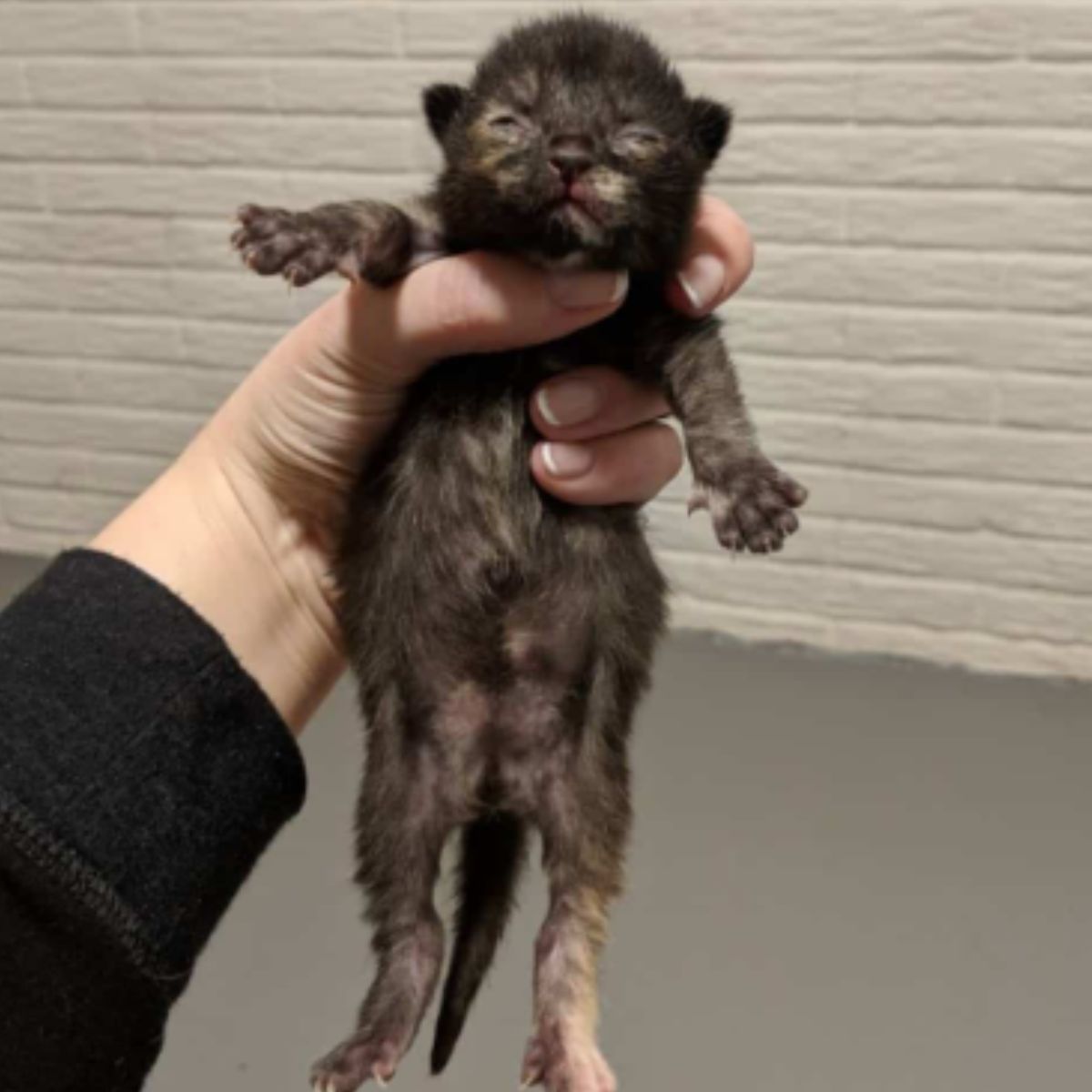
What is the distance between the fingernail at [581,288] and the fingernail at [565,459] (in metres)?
0.13

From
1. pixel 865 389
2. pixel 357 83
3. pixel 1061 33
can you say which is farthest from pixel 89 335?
pixel 1061 33

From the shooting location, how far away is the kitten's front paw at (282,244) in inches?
48.0

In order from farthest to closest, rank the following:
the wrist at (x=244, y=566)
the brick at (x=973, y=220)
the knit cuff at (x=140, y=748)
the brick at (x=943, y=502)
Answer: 1. the brick at (x=943, y=502)
2. the brick at (x=973, y=220)
3. the wrist at (x=244, y=566)
4. the knit cuff at (x=140, y=748)

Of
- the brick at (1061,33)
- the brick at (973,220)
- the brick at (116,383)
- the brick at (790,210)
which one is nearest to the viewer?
the brick at (1061,33)

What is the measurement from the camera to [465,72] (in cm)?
275

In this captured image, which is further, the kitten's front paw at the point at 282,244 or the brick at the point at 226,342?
the brick at the point at 226,342

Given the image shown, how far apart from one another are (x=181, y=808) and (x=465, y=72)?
180 centimetres

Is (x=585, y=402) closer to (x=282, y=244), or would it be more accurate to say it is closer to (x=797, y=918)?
(x=282, y=244)

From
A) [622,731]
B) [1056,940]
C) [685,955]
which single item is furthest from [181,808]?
[1056,940]

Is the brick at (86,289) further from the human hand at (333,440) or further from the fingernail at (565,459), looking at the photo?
the fingernail at (565,459)

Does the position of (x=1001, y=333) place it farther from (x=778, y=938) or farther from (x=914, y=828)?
(x=778, y=938)

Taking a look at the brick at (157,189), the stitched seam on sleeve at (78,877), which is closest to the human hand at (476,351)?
the stitched seam on sleeve at (78,877)

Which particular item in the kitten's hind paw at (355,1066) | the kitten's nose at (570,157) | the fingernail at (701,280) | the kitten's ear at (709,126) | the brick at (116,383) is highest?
the kitten's nose at (570,157)

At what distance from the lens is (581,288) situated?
1.30 metres
